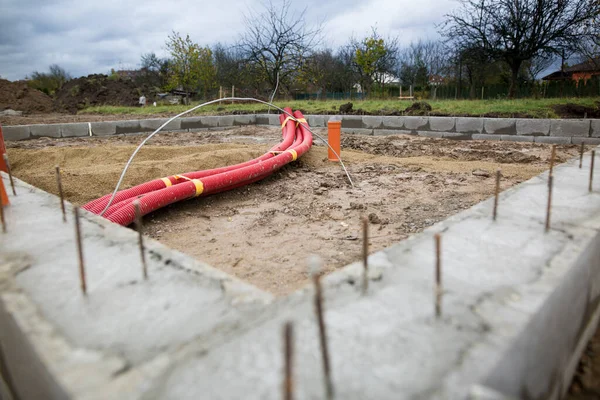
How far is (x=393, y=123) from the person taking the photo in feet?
31.1

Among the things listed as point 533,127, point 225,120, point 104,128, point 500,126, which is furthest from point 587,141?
point 104,128

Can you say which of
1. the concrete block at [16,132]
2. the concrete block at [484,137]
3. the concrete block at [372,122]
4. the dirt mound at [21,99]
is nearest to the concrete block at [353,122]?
the concrete block at [372,122]

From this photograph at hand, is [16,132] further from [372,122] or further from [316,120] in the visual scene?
[372,122]

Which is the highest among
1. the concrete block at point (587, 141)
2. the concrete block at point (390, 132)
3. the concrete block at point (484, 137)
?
the concrete block at point (390, 132)

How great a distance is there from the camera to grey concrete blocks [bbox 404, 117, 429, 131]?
9.01 m

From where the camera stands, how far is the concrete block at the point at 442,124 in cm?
859

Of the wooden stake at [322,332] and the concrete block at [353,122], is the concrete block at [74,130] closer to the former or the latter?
the concrete block at [353,122]

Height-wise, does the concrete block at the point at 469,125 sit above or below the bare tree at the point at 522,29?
below

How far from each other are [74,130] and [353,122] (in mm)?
7013

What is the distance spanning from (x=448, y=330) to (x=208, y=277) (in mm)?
907

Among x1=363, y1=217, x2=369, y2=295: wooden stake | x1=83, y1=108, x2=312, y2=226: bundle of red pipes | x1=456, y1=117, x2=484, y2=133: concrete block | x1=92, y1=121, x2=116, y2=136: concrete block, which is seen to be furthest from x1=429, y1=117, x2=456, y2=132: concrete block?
x1=92, y1=121, x2=116, y2=136: concrete block

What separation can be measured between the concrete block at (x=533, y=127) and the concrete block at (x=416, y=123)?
1890mm

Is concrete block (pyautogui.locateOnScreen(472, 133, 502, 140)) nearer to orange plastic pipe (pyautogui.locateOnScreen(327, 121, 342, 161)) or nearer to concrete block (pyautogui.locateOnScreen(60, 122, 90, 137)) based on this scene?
orange plastic pipe (pyautogui.locateOnScreen(327, 121, 342, 161))

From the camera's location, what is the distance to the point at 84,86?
24.0 m
